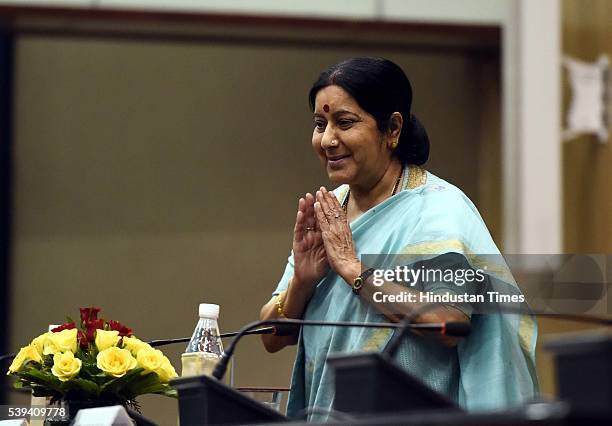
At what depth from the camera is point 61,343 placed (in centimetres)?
214

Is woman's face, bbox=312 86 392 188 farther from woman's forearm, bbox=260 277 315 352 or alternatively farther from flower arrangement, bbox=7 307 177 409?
flower arrangement, bbox=7 307 177 409

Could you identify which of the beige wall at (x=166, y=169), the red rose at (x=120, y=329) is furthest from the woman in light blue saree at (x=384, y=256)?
the beige wall at (x=166, y=169)

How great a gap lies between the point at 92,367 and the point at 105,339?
0.06 m

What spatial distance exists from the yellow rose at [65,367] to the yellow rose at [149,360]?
110 millimetres

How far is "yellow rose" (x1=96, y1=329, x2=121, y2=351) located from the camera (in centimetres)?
216

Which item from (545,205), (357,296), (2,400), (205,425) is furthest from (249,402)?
(2,400)

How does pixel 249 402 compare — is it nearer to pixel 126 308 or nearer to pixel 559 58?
pixel 559 58

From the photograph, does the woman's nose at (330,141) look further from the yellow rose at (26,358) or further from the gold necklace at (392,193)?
the yellow rose at (26,358)

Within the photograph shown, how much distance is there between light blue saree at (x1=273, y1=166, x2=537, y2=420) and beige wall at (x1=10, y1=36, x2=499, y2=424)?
3316 mm

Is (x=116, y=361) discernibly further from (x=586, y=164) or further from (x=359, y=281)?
(x=586, y=164)

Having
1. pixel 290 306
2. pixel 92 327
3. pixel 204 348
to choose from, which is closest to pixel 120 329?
pixel 92 327

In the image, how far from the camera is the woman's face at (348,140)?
2465 millimetres

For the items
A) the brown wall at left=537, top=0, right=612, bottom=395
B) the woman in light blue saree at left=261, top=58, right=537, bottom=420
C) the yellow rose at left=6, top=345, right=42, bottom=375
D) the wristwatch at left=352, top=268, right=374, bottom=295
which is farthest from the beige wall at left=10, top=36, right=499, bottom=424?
the yellow rose at left=6, top=345, right=42, bottom=375

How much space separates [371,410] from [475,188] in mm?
4693
